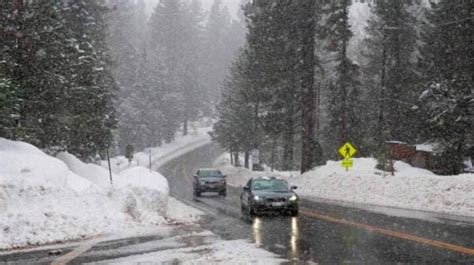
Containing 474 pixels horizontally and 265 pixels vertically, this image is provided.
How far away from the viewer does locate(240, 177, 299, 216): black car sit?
72.2 ft

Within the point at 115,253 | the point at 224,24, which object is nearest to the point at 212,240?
the point at 115,253

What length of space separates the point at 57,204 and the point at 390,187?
1781 cm

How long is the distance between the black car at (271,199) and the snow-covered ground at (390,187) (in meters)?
5.45

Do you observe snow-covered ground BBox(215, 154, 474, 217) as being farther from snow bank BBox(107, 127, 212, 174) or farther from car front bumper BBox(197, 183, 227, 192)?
snow bank BBox(107, 127, 212, 174)

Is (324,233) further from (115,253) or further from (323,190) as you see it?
(323,190)

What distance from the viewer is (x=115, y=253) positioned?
1263 centimetres

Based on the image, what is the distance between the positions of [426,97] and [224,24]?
123269mm

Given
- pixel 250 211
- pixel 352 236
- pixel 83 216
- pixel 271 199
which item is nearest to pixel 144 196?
pixel 250 211

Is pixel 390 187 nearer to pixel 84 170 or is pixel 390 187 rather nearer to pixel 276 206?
pixel 276 206

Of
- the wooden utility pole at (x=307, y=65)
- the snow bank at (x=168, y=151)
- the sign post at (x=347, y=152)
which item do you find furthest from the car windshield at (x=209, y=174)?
the snow bank at (x=168, y=151)

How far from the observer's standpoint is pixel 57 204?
52.4 feet

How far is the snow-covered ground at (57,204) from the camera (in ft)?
47.1

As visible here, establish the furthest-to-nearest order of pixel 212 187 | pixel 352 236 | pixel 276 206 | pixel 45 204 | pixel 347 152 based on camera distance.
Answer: pixel 212 187, pixel 347 152, pixel 276 206, pixel 45 204, pixel 352 236

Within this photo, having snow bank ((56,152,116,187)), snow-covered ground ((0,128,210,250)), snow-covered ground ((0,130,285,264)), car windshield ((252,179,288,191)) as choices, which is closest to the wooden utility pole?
snow bank ((56,152,116,187))
